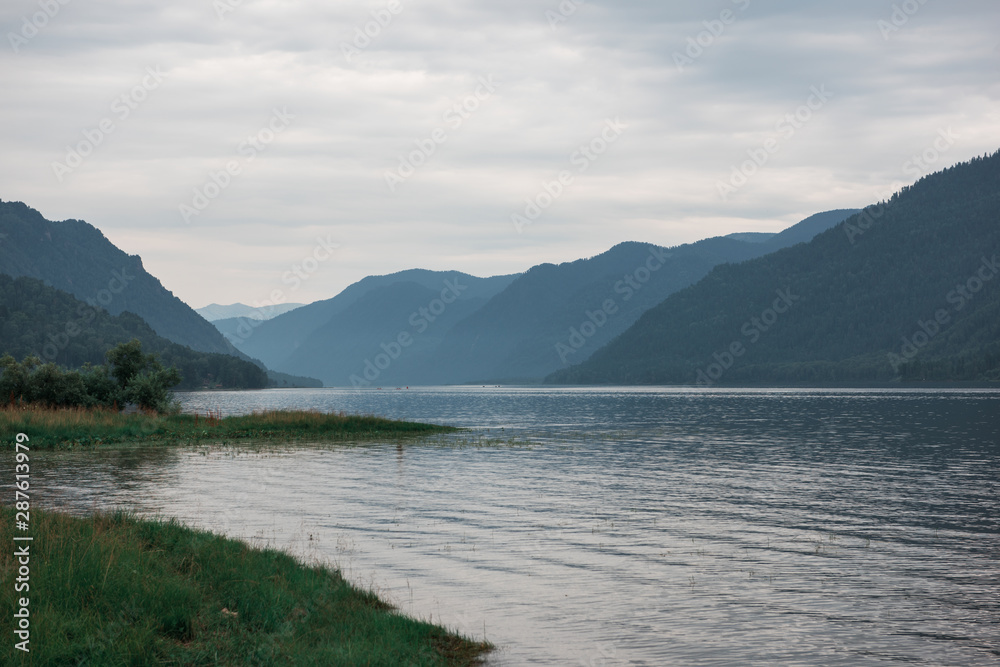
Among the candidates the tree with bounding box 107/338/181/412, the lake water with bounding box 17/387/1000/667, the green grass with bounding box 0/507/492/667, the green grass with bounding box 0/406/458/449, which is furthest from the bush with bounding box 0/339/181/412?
the green grass with bounding box 0/507/492/667

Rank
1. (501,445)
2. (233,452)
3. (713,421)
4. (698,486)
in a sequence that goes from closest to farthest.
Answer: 1. (698,486)
2. (233,452)
3. (501,445)
4. (713,421)

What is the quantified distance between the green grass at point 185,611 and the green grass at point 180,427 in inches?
1944

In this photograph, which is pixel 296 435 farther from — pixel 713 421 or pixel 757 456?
pixel 713 421

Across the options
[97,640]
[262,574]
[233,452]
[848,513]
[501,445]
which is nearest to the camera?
[97,640]

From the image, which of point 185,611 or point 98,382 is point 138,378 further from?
point 185,611

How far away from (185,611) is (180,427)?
6546 cm

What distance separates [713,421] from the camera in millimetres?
113812

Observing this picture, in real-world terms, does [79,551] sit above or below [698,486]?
above

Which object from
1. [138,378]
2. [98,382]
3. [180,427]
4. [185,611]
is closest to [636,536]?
[185,611]

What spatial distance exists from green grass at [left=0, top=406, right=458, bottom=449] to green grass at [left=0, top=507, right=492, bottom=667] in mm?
49376

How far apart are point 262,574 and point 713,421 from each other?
10080 centimetres

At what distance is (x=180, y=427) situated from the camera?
76188 millimetres

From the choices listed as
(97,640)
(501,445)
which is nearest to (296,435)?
(501,445)

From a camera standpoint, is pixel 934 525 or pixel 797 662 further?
pixel 934 525
